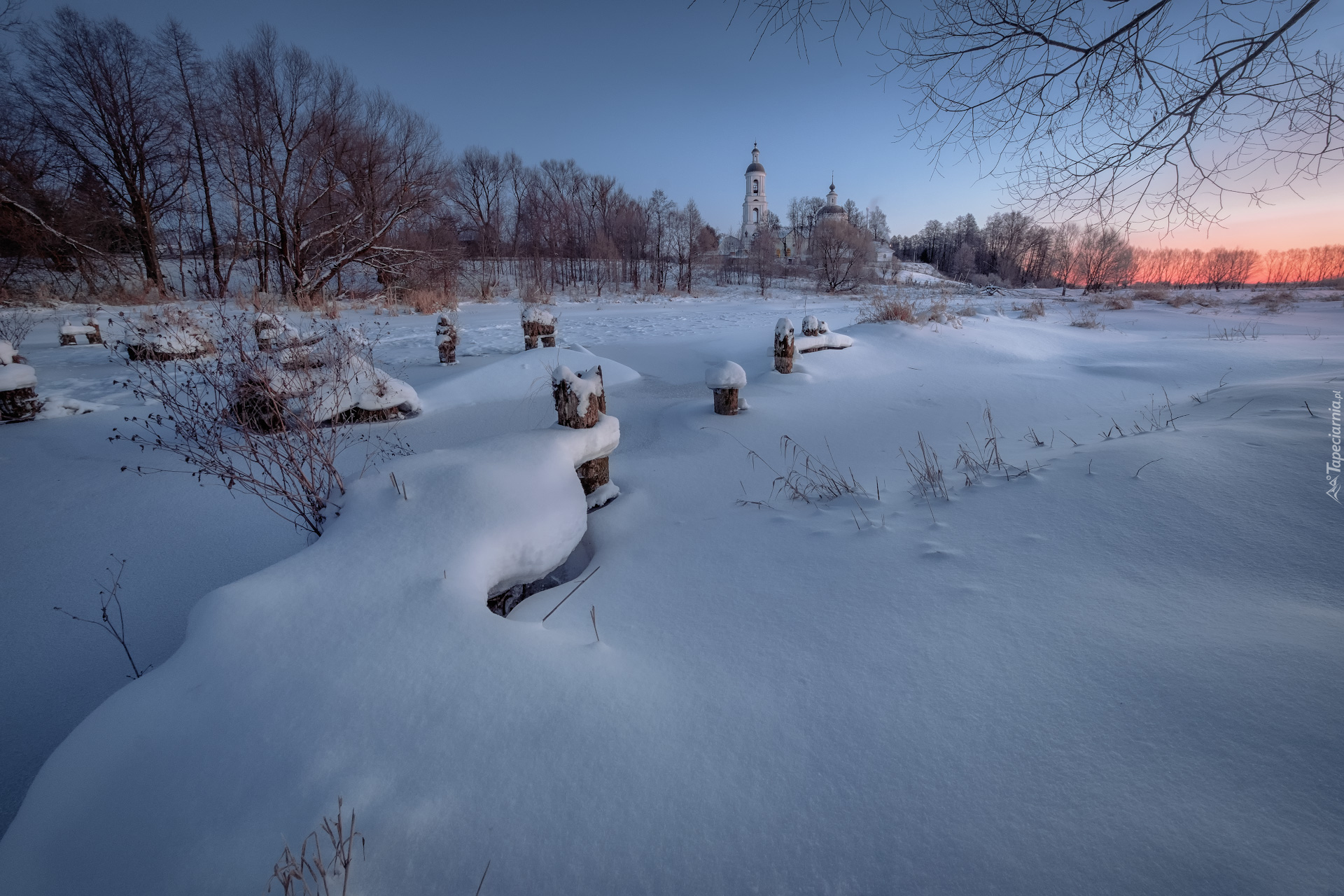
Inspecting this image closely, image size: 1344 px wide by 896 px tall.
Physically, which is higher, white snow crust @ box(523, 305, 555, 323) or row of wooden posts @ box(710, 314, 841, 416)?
white snow crust @ box(523, 305, 555, 323)

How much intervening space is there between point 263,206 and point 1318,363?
22488mm

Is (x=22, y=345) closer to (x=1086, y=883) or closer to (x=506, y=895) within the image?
(x=506, y=895)

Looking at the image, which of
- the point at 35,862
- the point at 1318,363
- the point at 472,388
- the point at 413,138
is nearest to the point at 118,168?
the point at 413,138

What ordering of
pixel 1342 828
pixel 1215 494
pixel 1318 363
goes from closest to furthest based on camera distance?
1. pixel 1342 828
2. pixel 1215 494
3. pixel 1318 363

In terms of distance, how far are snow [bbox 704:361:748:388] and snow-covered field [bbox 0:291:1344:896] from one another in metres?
1.96

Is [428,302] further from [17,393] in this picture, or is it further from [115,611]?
[115,611]

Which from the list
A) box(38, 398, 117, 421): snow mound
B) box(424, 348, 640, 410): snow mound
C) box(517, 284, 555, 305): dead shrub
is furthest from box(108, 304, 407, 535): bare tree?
box(517, 284, 555, 305): dead shrub

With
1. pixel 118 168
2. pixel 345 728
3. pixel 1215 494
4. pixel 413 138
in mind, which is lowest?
pixel 345 728

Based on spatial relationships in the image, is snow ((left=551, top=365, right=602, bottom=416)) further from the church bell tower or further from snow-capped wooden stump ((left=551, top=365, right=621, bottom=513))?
the church bell tower

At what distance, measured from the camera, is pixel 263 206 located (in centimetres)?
1466

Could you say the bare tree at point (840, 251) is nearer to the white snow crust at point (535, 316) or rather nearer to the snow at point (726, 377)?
the white snow crust at point (535, 316)

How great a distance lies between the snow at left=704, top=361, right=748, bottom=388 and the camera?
509cm

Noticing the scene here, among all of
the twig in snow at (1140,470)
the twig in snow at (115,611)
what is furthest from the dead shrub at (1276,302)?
the twig in snow at (115,611)

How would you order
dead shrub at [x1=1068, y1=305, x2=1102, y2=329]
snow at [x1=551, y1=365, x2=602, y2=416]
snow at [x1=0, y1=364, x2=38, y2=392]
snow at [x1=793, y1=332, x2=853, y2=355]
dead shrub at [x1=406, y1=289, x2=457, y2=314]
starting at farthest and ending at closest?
dead shrub at [x1=406, y1=289, x2=457, y2=314]
dead shrub at [x1=1068, y1=305, x2=1102, y2=329]
snow at [x1=793, y1=332, x2=853, y2=355]
snow at [x1=0, y1=364, x2=38, y2=392]
snow at [x1=551, y1=365, x2=602, y2=416]
